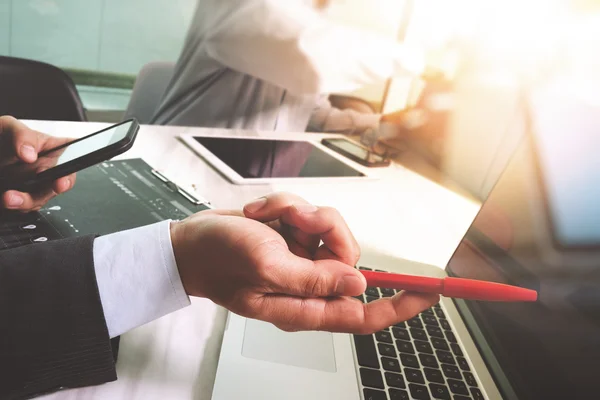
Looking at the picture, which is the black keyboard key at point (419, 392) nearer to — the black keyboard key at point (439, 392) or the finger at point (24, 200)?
the black keyboard key at point (439, 392)

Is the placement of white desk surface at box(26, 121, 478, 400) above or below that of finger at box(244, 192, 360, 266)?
below

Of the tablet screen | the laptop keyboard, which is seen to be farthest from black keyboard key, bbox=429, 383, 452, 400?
the tablet screen

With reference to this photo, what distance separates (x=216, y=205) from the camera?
712mm

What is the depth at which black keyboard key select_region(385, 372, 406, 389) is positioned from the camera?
0.39 meters

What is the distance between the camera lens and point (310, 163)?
3.33 feet

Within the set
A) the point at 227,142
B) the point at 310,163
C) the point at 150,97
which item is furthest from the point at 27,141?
the point at 150,97

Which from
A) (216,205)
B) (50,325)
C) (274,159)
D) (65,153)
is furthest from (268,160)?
(50,325)

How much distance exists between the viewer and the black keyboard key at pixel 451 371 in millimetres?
421

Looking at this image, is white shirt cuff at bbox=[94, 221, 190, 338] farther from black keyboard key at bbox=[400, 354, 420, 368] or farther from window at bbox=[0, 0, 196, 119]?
window at bbox=[0, 0, 196, 119]

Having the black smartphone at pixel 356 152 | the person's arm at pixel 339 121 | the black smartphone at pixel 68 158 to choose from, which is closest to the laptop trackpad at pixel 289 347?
the black smartphone at pixel 68 158

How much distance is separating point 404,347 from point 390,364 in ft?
0.12

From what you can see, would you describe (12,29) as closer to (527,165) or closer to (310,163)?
(310,163)

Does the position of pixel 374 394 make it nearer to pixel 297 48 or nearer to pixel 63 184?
pixel 63 184

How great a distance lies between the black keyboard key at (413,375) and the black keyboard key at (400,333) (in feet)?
0.16
